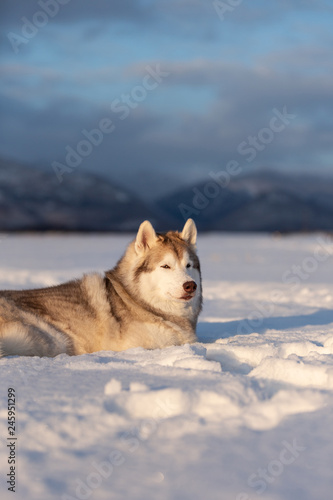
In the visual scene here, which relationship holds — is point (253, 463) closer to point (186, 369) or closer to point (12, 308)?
point (186, 369)

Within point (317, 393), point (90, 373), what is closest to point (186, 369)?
point (90, 373)

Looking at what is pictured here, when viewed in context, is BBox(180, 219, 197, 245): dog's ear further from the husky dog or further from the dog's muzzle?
the dog's muzzle

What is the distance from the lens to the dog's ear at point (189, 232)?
6.27m

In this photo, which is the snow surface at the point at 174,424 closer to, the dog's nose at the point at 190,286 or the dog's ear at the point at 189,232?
the dog's nose at the point at 190,286

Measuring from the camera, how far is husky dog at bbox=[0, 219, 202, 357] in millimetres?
5285

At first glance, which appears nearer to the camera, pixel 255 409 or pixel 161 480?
pixel 161 480

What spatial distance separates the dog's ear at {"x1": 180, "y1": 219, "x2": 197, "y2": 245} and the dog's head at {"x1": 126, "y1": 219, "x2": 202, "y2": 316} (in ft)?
0.46

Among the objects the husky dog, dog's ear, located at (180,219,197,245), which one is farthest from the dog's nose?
dog's ear, located at (180,219,197,245)

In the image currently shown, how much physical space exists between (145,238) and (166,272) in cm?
52

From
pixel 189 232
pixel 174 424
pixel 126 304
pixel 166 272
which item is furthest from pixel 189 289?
pixel 174 424

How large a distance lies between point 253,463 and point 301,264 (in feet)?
48.5

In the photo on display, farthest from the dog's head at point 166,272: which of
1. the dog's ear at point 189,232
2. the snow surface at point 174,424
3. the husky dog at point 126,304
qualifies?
the snow surface at point 174,424

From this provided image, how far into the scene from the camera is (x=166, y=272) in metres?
5.77

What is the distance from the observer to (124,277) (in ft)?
20.0
